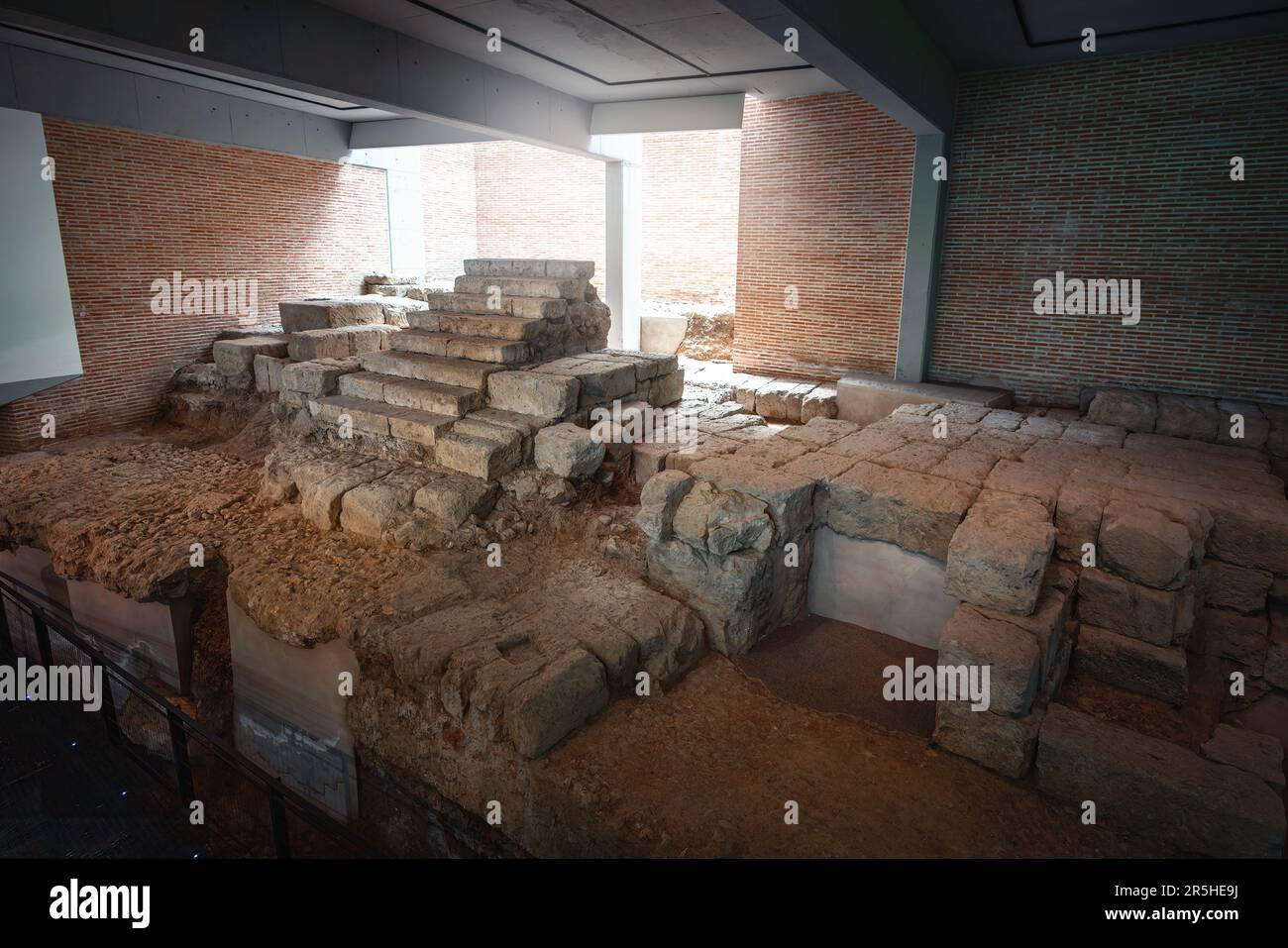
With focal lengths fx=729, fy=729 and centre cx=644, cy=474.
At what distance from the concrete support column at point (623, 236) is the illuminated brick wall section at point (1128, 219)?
474cm

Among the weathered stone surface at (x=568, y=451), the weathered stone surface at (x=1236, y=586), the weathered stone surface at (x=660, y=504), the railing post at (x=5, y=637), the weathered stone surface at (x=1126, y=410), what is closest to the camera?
the weathered stone surface at (x=1236, y=586)

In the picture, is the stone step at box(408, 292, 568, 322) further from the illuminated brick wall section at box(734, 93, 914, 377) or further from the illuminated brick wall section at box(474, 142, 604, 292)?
the illuminated brick wall section at box(474, 142, 604, 292)

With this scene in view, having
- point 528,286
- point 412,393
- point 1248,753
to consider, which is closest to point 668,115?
point 528,286

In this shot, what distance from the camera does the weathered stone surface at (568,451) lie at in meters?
5.77

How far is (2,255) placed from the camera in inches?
303

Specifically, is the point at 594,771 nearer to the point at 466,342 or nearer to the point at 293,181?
the point at 466,342

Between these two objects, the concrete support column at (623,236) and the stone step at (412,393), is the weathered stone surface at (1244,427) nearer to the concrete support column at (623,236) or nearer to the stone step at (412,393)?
the stone step at (412,393)

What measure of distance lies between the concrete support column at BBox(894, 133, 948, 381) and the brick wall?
36.5ft

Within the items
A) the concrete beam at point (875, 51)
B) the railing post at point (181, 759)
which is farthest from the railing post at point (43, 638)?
the concrete beam at point (875, 51)

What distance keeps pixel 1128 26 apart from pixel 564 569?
274 inches

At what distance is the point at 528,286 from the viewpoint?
7.09 m

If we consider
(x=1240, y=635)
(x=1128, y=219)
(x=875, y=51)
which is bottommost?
(x=1240, y=635)

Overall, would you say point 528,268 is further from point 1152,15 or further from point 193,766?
point 1152,15

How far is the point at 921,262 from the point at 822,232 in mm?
1451
